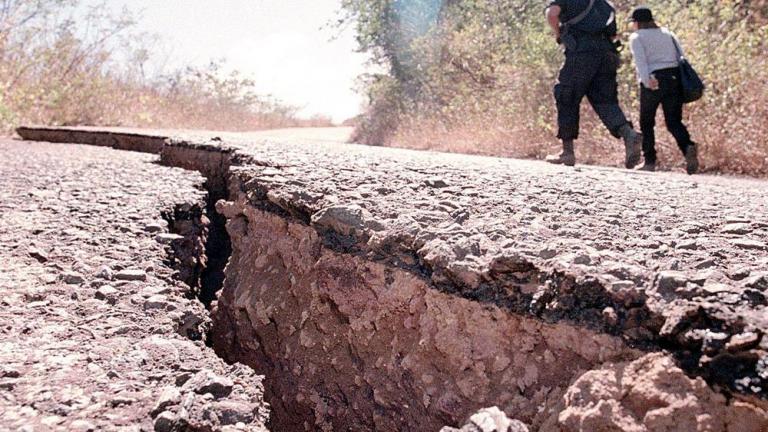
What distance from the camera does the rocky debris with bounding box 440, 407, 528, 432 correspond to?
83 centimetres

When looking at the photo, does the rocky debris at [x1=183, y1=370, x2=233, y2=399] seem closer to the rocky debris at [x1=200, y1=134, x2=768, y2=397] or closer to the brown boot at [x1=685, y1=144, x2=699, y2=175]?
the rocky debris at [x1=200, y1=134, x2=768, y2=397]

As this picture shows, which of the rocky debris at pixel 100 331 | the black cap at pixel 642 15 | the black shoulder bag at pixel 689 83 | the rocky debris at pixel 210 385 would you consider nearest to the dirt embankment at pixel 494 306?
the rocky debris at pixel 100 331

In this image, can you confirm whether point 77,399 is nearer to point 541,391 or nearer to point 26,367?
point 26,367

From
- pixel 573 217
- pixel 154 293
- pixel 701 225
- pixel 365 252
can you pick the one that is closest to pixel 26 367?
pixel 154 293

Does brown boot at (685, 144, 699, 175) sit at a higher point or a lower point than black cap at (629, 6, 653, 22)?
lower

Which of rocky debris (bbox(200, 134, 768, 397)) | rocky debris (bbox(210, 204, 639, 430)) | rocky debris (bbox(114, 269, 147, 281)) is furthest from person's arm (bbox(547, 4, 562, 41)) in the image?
rocky debris (bbox(114, 269, 147, 281))

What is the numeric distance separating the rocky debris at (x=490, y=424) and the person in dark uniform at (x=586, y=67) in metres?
3.52

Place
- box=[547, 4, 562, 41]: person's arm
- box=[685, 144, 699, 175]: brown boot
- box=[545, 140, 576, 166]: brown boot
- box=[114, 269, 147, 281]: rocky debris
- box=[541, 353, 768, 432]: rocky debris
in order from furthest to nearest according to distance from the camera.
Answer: box=[685, 144, 699, 175]: brown boot
box=[545, 140, 576, 166]: brown boot
box=[547, 4, 562, 41]: person's arm
box=[114, 269, 147, 281]: rocky debris
box=[541, 353, 768, 432]: rocky debris

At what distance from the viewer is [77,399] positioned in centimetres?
88

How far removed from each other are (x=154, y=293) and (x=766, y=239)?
131cm

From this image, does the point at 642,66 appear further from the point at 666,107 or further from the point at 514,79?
the point at 514,79

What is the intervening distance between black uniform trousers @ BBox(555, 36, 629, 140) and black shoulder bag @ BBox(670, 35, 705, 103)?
45cm

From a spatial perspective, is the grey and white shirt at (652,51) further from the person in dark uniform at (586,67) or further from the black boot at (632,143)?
the black boot at (632,143)

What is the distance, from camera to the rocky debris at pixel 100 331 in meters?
0.87
